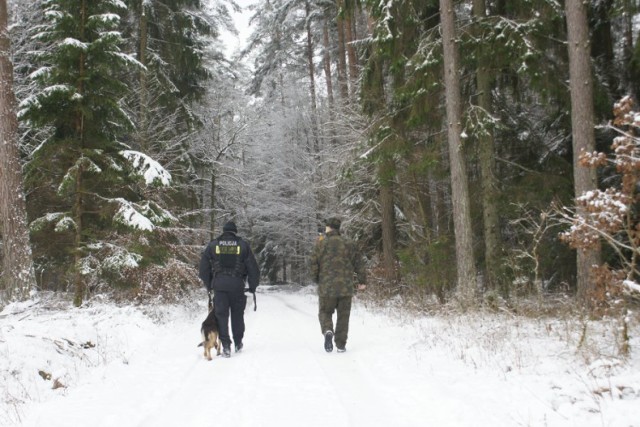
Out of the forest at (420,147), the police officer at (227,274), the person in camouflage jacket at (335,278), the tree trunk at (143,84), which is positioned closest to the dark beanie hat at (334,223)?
the person in camouflage jacket at (335,278)

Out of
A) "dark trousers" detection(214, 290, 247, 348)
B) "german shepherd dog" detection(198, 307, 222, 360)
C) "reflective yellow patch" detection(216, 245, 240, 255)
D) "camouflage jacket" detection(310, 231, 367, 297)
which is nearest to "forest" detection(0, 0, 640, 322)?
"camouflage jacket" detection(310, 231, 367, 297)

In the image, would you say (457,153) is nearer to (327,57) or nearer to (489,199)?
(489,199)

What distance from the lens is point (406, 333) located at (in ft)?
25.7

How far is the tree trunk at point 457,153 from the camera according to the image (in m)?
9.33

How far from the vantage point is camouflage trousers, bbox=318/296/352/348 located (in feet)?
22.0

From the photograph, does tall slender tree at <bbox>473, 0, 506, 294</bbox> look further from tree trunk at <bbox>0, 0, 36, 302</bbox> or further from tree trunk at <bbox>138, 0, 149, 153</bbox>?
tree trunk at <bbox>138, 0, 149, 153</bbox>

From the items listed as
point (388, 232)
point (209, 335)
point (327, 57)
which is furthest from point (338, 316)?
point (327, 57)

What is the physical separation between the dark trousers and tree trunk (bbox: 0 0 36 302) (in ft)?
16.9

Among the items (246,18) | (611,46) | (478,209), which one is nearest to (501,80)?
(611,46)

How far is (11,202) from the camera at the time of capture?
30.1ft

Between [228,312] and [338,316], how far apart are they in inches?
68.0

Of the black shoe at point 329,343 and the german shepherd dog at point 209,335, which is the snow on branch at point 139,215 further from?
the black shoe at point 329,343

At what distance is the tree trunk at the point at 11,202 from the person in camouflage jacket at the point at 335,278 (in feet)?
21.0

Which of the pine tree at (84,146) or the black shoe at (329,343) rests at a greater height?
the pine tree at (84,146)
